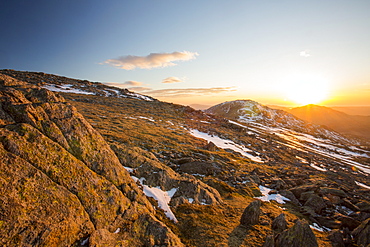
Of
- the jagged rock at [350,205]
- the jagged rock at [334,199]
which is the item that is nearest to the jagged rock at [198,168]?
the jagged rock at [334,199]

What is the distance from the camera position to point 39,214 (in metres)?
4.93

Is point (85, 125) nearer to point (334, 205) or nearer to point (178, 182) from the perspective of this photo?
point (178, 182)

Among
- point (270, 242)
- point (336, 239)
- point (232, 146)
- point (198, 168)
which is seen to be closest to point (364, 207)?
point (336, 239)

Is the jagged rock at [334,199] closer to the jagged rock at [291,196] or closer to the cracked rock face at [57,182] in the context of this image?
the jagged rock at [291,196]

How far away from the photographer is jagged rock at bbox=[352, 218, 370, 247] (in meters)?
9.78

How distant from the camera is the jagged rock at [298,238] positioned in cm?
824

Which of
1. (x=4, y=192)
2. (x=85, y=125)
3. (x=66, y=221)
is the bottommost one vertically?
(x=66, y=221)

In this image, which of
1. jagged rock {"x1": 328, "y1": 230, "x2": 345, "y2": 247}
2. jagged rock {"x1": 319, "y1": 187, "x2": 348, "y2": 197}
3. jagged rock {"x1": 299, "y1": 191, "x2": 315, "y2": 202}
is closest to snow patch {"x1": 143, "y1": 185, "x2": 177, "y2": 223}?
jagged rock {"x1": 328, "y1": 230, "x2": 345, "y2": 247}

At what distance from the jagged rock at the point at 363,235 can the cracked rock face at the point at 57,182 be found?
39.2 feet

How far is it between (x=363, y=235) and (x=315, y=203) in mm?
6598

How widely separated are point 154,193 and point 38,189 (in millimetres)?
6458

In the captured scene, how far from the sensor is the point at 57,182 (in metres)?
5.90

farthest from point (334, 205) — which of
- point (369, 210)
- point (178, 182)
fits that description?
point (178, 182)

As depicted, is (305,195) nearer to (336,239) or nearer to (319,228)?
(319,228)
